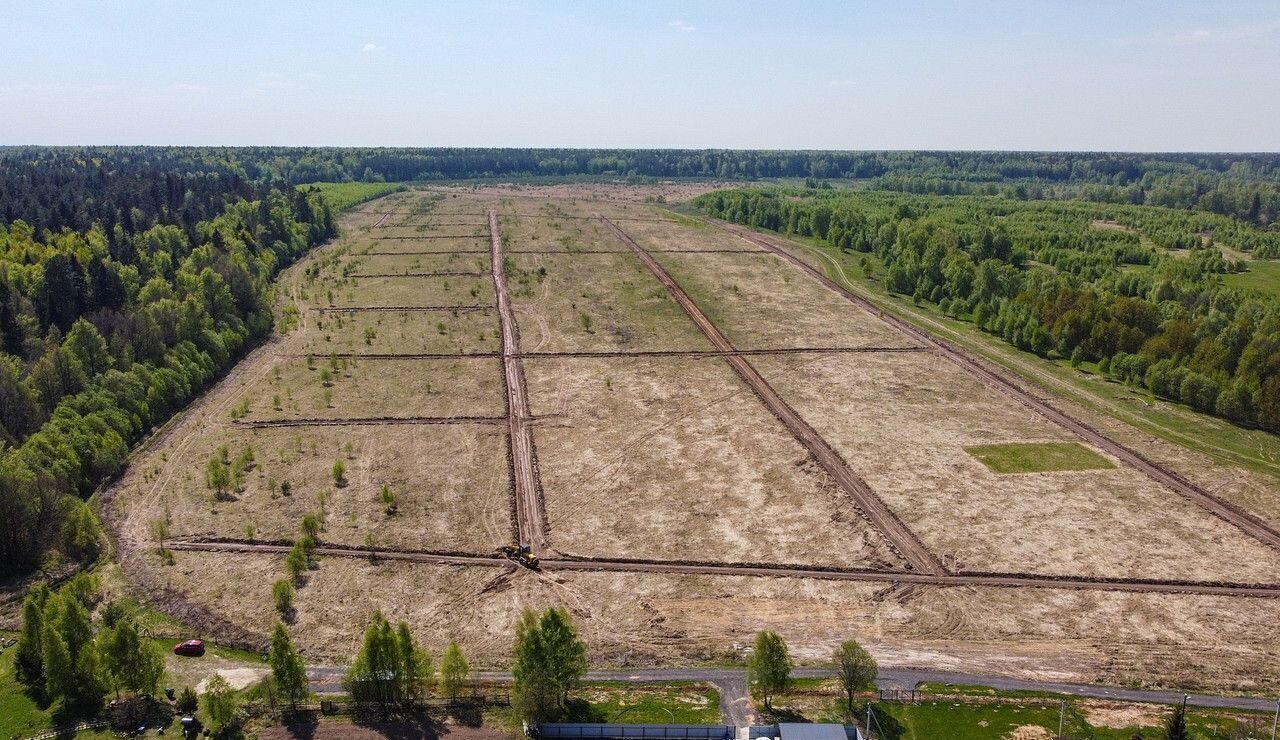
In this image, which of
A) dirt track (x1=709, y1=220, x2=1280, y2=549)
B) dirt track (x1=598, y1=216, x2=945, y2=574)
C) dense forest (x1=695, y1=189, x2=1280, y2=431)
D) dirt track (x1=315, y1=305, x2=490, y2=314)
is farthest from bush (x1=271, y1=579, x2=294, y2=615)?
dense forest (x1=695, y1=189, x2=1280, y2=431)

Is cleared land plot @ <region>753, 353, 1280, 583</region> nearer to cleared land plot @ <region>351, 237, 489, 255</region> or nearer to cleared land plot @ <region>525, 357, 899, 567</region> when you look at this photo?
cleared land plot @ <region>525, 357, 899, 567</region>

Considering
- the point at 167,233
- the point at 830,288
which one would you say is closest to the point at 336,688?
the point at 167,233

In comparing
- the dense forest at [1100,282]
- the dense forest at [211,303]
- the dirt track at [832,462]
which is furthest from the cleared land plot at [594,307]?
the dense forest at [1100,282]

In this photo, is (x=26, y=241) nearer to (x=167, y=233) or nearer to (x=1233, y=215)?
(x=167, y=233)

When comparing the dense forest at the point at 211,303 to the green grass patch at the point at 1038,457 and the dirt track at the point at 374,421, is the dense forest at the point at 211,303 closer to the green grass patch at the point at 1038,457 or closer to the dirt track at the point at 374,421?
the dirt track at the point at 374,421

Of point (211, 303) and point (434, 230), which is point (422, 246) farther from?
point (211, 303)
